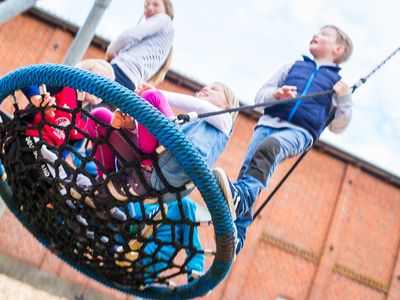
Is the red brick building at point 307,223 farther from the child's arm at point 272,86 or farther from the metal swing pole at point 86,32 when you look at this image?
the child's arm at point 272,86

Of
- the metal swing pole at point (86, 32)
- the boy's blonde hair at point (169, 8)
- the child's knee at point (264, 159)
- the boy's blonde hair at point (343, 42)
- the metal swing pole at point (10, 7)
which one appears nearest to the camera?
the child's knee at point (264, 159)

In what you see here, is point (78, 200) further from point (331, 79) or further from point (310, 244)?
point (310, 244)

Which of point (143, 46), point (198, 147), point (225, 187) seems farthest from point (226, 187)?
point (143, 46)

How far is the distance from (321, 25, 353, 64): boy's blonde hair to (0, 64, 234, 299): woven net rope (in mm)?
1208

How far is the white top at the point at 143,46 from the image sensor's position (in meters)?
2.51

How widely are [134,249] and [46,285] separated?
8038 mm

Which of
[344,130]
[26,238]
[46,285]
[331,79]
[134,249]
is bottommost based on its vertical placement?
[46,285]

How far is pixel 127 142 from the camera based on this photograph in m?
1.50

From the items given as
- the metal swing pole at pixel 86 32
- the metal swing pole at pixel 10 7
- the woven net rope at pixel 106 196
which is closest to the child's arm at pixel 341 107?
the woven net rope at pixel 106 196

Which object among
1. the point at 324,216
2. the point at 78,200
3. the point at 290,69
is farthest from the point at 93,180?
the point at 324,216

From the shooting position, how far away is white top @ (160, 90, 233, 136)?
5.75 feet

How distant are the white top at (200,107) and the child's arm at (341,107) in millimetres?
742

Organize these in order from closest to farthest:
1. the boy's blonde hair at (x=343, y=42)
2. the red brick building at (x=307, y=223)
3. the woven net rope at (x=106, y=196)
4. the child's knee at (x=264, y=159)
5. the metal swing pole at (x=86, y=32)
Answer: the woven net rope at (x=106, y=196) < the child's knee at (x=264, y=159) < the boy's blonde hair at (x=343, y=42) < the metal swing pole at (x=86, y=32) < the red brick building at (x=307, y=223)

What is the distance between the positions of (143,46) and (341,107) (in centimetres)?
113
